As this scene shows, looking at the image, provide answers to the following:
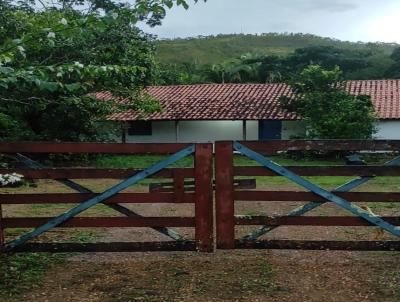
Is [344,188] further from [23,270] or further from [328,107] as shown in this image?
[328,107]

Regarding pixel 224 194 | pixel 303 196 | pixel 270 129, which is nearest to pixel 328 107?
pixel 270 129

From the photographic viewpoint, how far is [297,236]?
7656 millimetres

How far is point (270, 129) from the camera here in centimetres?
2825

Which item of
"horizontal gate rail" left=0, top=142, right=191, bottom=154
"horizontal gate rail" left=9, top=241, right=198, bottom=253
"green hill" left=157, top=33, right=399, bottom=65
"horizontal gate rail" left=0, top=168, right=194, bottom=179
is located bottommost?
"horizontal gate rail" left=9, top=241, right=198, bottom=253

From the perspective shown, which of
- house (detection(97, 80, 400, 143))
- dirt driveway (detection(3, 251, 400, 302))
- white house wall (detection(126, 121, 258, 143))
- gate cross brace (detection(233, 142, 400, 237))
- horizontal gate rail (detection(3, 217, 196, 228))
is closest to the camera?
dirt driveway (detection(3, 251, 400, 302))

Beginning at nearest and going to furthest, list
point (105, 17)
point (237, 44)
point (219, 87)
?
point (105, 17) → point (219, 87) → point (237, 44)

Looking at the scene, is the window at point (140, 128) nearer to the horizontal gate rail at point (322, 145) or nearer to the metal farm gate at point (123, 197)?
the metal farm gate at point (123, 197)

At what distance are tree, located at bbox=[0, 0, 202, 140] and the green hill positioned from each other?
54763 mm

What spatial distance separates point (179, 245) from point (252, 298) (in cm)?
96

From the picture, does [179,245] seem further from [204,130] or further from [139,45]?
[204,130]

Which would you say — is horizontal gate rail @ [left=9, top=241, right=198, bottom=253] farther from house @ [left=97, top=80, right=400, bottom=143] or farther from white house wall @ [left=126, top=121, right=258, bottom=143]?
white house wall @ [left=126, top=121, right=258, bottom=143]

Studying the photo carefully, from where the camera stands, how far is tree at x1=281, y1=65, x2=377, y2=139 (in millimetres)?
23469

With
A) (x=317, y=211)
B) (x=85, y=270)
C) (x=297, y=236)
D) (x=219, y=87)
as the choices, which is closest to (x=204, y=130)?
(x=219, y=87)

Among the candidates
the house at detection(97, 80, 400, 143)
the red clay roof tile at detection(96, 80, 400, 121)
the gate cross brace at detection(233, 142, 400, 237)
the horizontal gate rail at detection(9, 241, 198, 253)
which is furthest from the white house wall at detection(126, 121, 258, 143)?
the gate cross brace at detection(233, 142, 400, 237)
